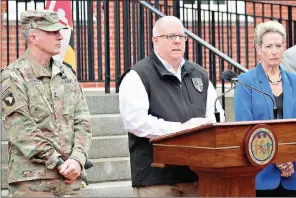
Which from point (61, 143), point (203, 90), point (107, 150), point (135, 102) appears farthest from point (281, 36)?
point (107, 150)

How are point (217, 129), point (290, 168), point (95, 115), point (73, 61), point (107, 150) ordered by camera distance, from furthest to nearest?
point (73, 61), point (95, 115), point (107, 150), point (290, 168), point (217, 129)

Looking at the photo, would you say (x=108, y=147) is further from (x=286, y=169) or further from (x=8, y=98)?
(x=8, y=98)

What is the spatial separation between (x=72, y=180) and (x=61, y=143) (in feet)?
0.82

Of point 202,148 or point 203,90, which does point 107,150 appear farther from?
point 202,148

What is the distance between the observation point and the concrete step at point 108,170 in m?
8.68

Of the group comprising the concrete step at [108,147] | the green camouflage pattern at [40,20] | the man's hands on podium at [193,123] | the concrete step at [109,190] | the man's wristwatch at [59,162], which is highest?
Result: the green camouflage pattern at [40,20]

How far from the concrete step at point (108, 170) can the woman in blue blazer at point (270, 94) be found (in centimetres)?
269

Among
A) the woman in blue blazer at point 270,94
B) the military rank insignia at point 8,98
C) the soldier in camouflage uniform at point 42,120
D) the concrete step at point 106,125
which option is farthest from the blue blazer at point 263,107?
the concrete step at point 106,125

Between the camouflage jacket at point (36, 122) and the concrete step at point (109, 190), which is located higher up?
the camouflage jacket at point (36, 122)

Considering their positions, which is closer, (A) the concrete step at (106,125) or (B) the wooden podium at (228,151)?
(B) the wooden podium at (228,151)

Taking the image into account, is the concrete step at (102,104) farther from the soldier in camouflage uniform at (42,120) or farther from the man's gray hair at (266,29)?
the soldier in camouflage uniform at (42,120)

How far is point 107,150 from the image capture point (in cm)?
912

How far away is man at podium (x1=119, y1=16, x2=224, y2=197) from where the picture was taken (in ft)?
19.3

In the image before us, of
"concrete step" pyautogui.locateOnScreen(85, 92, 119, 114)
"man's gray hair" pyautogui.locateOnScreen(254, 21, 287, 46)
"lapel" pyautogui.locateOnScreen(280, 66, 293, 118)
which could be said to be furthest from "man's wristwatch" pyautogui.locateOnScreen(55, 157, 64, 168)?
"concrete step" pyautogui.locateOnScreen(85, 92, 119, 114)
